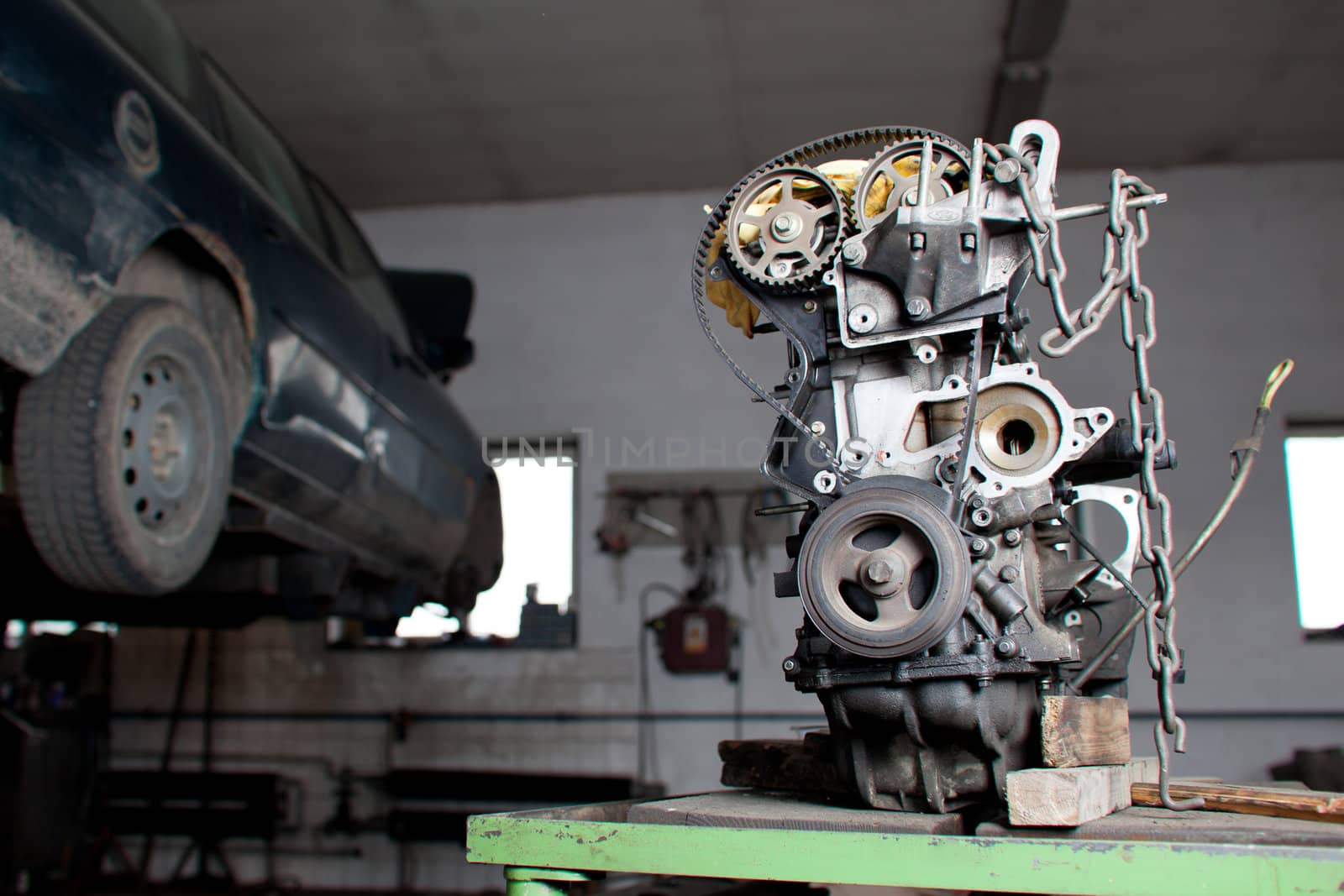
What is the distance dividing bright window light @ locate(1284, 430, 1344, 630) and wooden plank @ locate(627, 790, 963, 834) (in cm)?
519

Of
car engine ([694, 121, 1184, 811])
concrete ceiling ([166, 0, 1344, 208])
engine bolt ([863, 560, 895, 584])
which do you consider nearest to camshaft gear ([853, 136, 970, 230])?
car engine ([694, 121, 1184, 811])

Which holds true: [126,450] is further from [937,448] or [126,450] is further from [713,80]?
[713,80]

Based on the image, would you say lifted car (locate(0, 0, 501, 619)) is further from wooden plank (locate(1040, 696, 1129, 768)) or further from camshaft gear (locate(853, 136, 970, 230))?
wooden plank (locate(1040, 696, 1129, 768))

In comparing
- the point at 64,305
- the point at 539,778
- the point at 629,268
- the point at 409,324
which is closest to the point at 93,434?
the point at 64,305

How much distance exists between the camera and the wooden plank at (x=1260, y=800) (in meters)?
1.23

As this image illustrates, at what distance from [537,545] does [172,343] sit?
4132 mm

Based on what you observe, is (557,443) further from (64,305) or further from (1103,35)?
(64,305)

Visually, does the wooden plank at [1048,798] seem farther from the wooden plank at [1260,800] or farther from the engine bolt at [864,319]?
the engine bolt at [864,319]

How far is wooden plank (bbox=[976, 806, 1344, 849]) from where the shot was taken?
3.43 feet

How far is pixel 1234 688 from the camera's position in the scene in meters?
5.35

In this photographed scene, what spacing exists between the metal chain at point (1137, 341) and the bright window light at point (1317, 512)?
498 centimetres

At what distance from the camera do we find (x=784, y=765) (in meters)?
1.59

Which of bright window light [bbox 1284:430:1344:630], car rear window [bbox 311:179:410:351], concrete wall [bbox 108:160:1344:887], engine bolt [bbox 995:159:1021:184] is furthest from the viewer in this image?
bright window light [bbox 1284:430:1344:630]

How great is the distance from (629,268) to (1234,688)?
402cm
